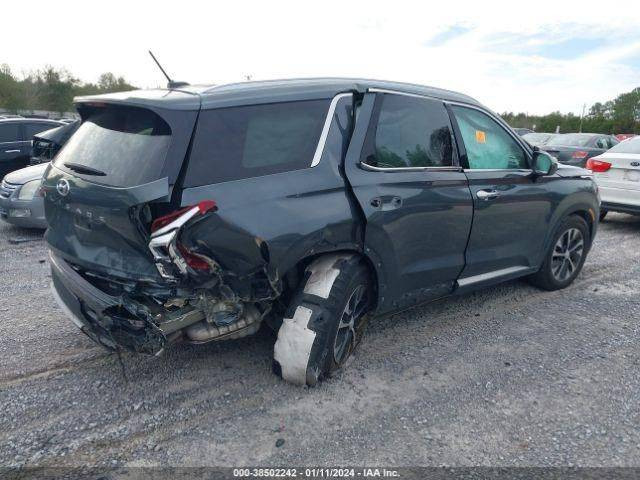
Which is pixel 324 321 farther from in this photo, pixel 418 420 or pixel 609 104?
pixel 609 104

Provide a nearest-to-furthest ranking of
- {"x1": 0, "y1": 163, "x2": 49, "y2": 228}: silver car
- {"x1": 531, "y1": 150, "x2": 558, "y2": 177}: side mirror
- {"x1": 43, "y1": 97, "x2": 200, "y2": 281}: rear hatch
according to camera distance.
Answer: {"x1": 43, "y1": 97, "x2": 200, "y2": 281}: rear hatch → {"x1": 531, "y1": 150, "x2": 558, "y2": 177}: side mirror → {"x1": 0, "y1": 163, "x2": 49, "y2": 228}: silver car

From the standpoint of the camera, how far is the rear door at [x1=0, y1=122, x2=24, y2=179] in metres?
9.67

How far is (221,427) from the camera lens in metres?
2.75

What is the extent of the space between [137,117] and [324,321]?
5.28 feet

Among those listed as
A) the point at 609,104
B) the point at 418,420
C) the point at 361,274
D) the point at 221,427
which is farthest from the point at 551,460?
the point at 609,104

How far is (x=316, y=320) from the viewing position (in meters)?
2.99

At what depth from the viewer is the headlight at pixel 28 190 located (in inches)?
266

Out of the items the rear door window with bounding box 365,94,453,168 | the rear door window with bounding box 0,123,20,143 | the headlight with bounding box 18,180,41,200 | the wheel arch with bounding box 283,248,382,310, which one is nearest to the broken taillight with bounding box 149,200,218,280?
the wheel arch with bounding box 283,248,382,310

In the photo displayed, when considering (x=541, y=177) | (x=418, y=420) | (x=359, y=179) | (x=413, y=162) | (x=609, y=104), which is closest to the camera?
(x=418, y=420)

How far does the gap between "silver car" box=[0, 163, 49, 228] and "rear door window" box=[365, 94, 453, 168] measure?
17.5 ft

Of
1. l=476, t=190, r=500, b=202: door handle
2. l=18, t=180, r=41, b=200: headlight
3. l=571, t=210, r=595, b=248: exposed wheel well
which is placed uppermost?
l=476, t=190, r=500, b=202: door handle

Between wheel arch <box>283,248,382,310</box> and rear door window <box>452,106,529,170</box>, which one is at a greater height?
rear door window <box>452,106,529,170</box>

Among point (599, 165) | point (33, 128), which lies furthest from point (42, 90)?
point (599, 165)

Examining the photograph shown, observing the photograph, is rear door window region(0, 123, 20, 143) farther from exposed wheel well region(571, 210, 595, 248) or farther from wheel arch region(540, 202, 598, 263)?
exposed wheel well region(571, 210, 595, 248)
